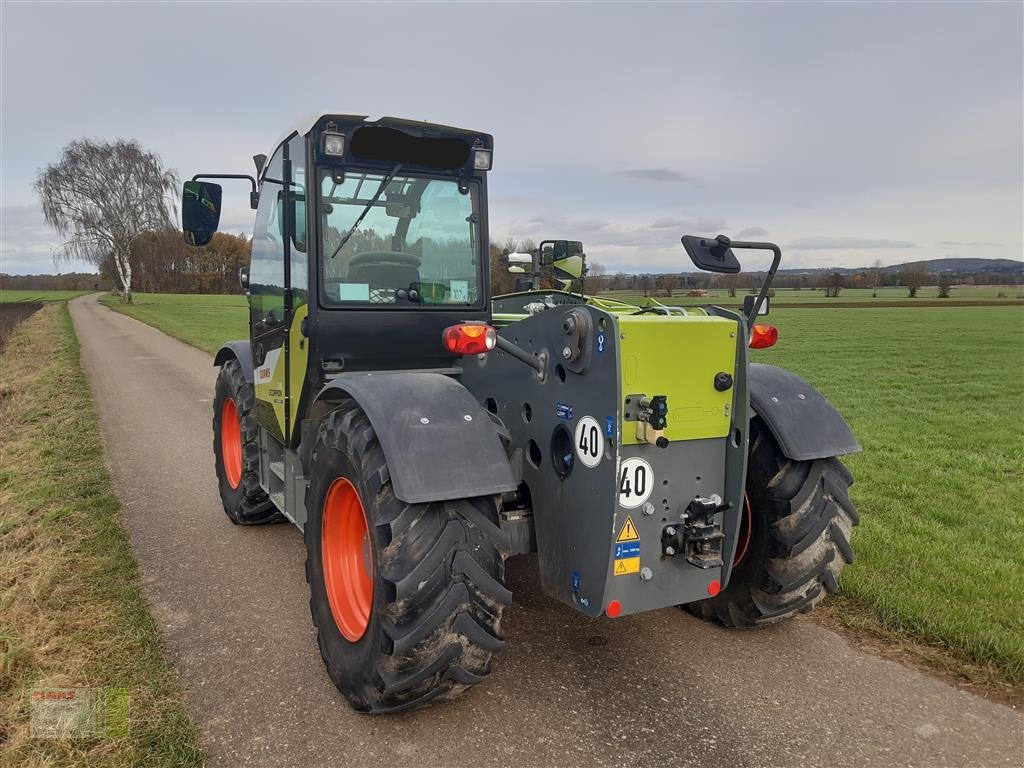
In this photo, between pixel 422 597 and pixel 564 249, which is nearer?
pixel 422 597

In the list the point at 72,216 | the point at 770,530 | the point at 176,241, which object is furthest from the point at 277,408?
the point at 72,216

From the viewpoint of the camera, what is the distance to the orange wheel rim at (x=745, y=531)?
342 cm

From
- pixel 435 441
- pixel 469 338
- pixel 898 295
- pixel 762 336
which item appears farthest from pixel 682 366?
pixel 898 295

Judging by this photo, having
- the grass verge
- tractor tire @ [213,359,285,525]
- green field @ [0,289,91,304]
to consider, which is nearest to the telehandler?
tractor tire @ [213,359,285,525]

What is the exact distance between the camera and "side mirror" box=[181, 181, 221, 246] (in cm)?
427

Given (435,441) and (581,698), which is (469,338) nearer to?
(435,441)

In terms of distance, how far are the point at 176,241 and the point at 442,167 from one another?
39.6 metres

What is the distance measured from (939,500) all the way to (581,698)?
437cm

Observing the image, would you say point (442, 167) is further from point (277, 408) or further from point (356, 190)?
point (277, 408)

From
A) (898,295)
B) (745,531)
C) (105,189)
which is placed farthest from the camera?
(898,295)

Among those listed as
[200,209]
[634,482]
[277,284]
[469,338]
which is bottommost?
[634,482]

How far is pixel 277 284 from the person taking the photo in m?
4.27

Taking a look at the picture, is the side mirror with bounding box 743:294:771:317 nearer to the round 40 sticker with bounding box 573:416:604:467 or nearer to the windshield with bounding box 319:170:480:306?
the round 40 sticker with bounding box 573:416:604:467

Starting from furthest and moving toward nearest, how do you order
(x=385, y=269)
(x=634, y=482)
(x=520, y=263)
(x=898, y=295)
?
(x=898, y=295) → (x=520, y=263) → (x=385, y=269) → (x=634, y=482)
